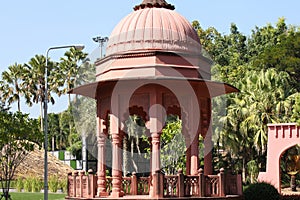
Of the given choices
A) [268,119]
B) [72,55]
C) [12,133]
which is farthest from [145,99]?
[72,55]

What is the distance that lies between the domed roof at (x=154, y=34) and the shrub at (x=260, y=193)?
7.59 m

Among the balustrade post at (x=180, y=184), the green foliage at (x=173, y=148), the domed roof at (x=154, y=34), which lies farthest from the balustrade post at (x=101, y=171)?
the green foliage at (x=173, y=148)

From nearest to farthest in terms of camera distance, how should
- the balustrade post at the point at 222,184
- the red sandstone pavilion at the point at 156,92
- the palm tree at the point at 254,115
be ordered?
the red sandstone pavilion at the point at 156,92 < the balustrade post at the point at 222,184 < the palm tree at the point at 254,115

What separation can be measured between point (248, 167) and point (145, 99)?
→ 23737 millimetres

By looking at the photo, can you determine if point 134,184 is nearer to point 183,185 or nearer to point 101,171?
point 101,171

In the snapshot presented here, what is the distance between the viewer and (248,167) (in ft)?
132

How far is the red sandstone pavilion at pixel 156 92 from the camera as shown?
57.0 feet

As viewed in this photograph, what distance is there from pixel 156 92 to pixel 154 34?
2.06 meters

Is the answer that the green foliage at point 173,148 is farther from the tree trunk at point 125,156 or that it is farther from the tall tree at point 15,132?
the tall tree at point 15,132

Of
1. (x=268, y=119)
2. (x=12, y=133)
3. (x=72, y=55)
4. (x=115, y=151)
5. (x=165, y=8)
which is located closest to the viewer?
(x=115, y=151)

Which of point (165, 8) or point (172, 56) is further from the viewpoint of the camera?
point (165, 8)

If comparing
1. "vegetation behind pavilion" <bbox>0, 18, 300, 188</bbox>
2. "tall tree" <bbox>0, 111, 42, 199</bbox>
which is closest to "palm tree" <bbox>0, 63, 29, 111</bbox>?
"vegetation behind pavilion" <bbox>0, 18, 300, 188</bbox>

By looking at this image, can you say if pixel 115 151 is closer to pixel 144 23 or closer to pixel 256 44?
pixel 144 23

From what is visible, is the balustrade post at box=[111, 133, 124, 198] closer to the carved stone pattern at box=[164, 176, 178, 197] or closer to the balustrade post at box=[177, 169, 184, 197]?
the carved stone pattern at box=[164, 176, 178, 197]
